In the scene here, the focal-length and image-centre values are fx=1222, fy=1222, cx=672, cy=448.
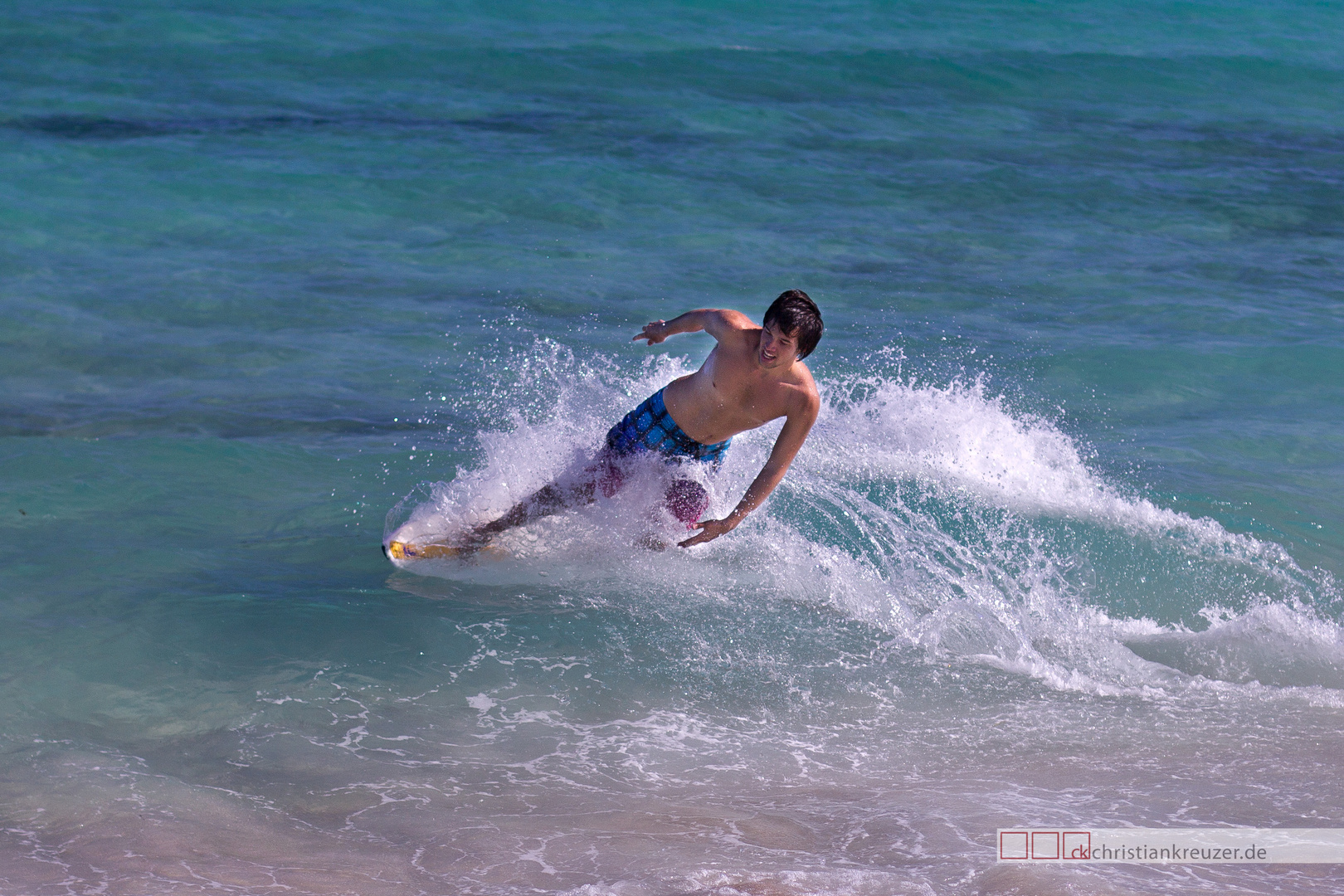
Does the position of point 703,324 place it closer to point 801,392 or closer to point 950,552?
point 801,392

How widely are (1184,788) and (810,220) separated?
9022 millimetres

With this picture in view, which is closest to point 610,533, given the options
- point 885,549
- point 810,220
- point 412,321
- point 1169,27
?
point 885,549

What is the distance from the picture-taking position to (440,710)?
500 cm

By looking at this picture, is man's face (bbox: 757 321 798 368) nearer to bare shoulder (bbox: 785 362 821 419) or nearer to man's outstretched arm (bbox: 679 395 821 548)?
bare shoulder (bbox: 785 362 821 419)

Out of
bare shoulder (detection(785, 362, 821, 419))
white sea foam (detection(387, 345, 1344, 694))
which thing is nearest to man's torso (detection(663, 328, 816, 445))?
bare shoulder (detection(785, 362, 821, 419))

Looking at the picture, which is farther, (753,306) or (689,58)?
(689,58)

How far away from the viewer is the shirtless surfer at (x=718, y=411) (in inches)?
203

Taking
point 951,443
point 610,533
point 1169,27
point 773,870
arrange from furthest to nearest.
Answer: point 1169,27 < point 951,443 < point 610,533 < point 773,870

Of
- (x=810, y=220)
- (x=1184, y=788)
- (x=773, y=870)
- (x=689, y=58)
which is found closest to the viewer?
(x=773, y=870)

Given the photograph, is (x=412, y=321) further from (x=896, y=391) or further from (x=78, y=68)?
(x=78, y=68)

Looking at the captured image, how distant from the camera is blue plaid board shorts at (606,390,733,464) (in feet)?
19.7

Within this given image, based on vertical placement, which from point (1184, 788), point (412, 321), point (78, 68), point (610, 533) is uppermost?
point (78, 68)

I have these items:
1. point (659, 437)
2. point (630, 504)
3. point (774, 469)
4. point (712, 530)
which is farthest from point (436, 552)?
point (774, 469)

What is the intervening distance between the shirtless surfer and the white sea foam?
116 mm
